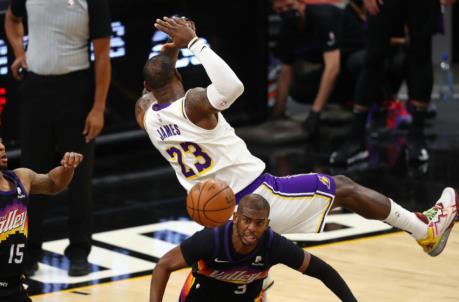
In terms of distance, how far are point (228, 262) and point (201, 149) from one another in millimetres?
767

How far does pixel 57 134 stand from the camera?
818 centimetres

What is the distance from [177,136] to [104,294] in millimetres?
1317

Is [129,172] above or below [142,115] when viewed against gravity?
below

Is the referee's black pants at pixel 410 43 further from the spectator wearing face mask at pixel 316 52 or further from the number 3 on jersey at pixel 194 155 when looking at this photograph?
the number 3 on jersey at pixel 194 155

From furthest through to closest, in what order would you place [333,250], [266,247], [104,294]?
1. [333,250]
2. [104,294]
3. [266,247]

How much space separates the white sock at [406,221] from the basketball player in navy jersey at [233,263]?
39.2 inches

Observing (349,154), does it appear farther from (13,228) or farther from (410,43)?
(13,228)

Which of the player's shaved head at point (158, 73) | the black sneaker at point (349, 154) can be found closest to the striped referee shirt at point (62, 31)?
the player's shaved head at point (158, 73)

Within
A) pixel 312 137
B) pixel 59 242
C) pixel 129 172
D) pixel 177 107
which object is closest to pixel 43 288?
pixel 59 242

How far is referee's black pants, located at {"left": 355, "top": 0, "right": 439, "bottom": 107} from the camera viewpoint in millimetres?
10562

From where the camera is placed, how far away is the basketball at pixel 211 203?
247 inches

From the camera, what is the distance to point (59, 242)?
8.88 meters

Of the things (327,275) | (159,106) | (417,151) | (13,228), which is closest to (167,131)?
(159,106)

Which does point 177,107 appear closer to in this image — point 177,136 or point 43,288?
point 177,136
